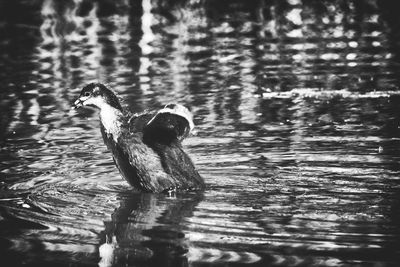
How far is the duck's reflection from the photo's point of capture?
7418 millimetres

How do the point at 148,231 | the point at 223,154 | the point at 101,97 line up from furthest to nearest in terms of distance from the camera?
the point at 223,154, the point at 101,97, the point at 148,231

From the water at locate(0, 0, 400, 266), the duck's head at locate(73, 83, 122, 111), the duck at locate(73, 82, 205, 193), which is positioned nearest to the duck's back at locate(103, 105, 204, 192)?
the duck at locate(73, 82, 205, 193)

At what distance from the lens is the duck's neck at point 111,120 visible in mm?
9992

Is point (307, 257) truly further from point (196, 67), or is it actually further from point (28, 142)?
point (196, 67)

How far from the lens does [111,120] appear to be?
1011 cm

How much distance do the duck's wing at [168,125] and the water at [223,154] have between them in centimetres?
56

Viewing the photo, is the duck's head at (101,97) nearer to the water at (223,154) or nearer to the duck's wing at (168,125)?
the duck's wing at (168,125)

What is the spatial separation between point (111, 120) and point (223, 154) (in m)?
1.73

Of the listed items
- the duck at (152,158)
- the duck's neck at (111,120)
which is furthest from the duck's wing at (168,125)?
the duck's neck at (111,120)

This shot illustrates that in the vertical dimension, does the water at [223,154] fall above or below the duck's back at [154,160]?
below

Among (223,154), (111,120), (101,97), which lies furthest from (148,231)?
(223,154)

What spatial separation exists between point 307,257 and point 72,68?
13493 millimetres

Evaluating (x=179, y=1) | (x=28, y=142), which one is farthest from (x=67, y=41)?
(x=28, y=142)

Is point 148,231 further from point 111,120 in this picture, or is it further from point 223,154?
point 223,154
